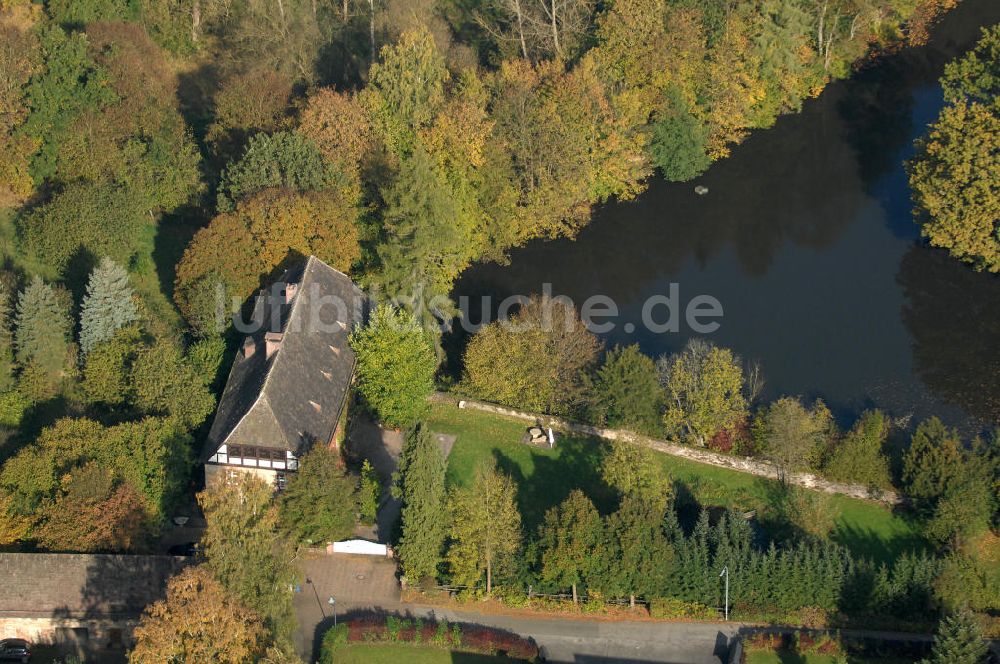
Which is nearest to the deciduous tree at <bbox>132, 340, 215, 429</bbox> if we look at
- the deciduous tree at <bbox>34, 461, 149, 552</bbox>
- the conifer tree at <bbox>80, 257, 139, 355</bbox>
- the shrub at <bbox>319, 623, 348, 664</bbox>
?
the conifer tree at <bbox>80, 257, 139, 355</bbox>

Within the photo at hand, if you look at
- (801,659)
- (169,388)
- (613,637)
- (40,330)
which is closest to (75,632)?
(169,388)

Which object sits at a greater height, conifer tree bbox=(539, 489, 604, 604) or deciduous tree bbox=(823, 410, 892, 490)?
deciduous tree bbox=(823, 410, 892, 490)

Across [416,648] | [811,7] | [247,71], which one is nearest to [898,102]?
[811,7]

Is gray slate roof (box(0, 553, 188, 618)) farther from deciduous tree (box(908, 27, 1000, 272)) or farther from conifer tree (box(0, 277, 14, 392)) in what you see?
deciduous tree (box(908, 27, 1000, 272))

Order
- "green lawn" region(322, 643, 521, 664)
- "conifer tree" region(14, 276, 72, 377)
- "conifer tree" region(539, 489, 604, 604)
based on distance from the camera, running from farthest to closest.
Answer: "conifer tree" region(14, 276, 72, 377) → "conifer tree" region(539, 489, 604, 604) → "green lawn" region(322, 643, 521, 664)

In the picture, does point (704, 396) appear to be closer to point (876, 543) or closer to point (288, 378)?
point (876, 543)

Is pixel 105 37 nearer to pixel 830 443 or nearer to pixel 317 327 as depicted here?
pixel 317 327
